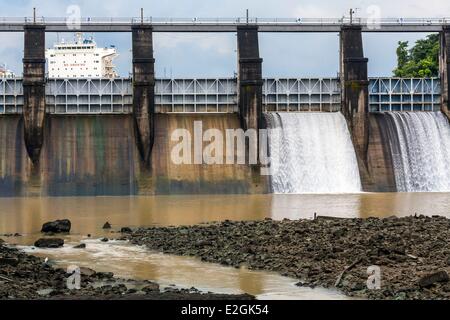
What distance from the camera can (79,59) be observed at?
101938 millimetres

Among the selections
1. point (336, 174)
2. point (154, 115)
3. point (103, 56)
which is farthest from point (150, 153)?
point (103, 56)

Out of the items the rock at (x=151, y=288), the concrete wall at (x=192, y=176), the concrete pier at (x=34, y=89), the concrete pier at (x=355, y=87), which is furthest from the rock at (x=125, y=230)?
the concrete pier at (x=355, y=87)

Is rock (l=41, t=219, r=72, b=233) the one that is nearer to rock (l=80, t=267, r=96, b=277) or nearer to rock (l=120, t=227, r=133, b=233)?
rock (l=120, t=227, r=133, b=233)

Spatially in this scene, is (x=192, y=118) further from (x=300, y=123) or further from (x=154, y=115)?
(x=300, y=123)

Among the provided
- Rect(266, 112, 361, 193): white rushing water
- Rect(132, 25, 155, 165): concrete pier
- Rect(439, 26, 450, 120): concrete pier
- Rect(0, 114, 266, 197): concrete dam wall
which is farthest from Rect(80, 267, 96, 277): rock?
Rect(439, 26, 450, 120): concrete pier

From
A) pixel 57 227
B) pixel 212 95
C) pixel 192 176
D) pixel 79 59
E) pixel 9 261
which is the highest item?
pixel 79 59

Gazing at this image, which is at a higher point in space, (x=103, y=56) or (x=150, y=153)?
(x=103, y=56)

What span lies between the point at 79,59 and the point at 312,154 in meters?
52.6

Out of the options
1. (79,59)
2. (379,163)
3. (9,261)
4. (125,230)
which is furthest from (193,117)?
(79,59)

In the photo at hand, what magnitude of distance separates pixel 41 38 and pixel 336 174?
21953mm

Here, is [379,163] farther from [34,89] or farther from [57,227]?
[57,227]

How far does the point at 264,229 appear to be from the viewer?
32.1 meters
